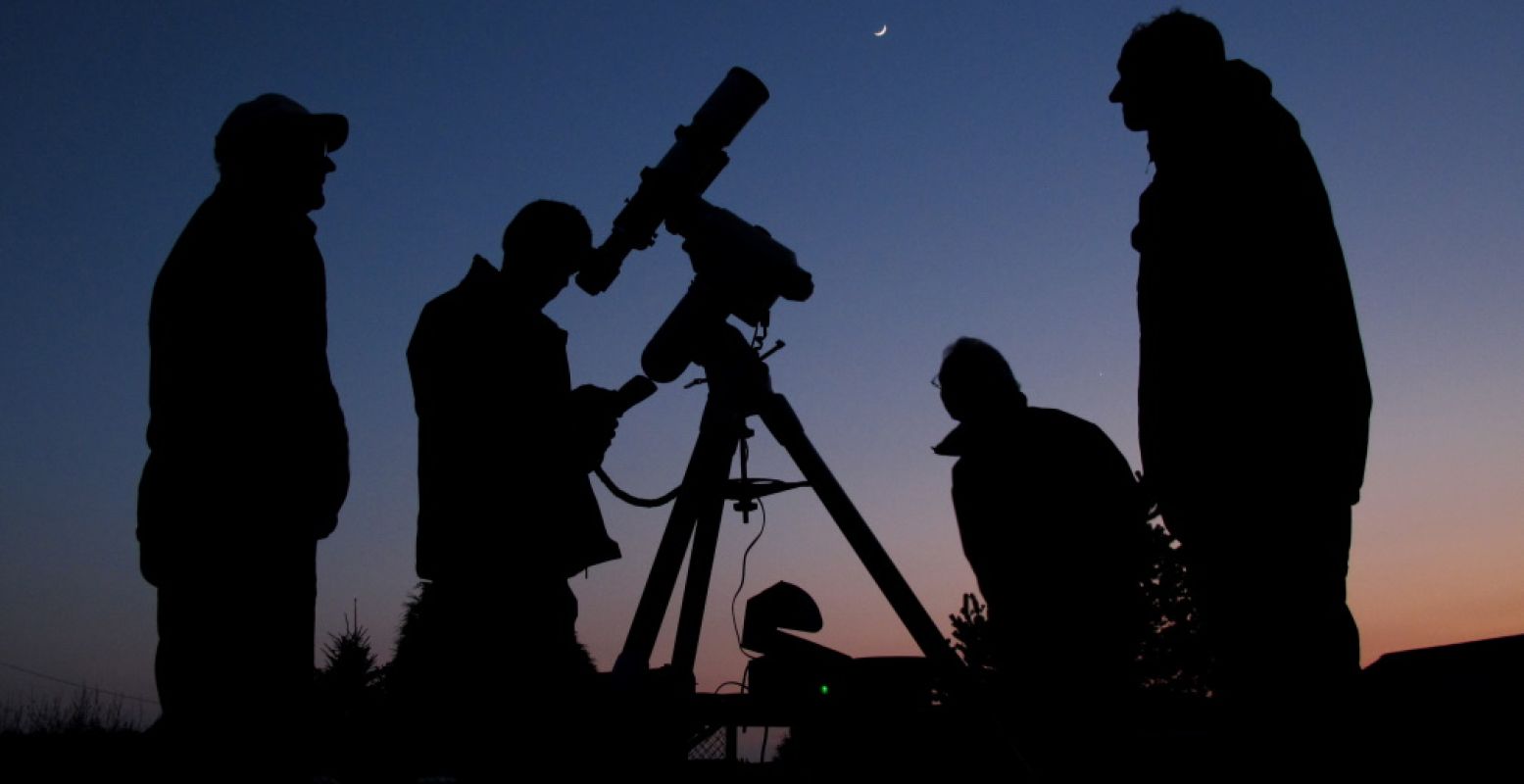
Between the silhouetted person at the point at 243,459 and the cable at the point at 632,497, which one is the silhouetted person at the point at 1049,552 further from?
the silhouetted person at the point at 243,459

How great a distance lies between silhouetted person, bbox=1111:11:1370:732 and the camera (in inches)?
73.4

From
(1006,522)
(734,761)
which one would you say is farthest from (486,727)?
(1006,522)

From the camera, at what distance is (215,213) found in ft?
7.59

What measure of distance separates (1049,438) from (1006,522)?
352 millimetres

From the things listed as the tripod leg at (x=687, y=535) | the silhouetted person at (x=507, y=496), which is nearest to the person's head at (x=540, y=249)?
the silhouetted person at (x=507, y=496)

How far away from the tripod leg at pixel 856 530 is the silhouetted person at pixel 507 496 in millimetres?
603

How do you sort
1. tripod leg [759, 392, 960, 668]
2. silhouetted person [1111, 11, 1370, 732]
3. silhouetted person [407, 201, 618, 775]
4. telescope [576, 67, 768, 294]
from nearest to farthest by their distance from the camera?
1. silhouetted person [1111, 11, 1370, 732]
2. silhouetted person [407, 201, 618, 775]
3. tripod leg [759, 392, 960, 668]
4. telescope [576, 67, 768, 294]

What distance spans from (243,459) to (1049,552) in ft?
7.79

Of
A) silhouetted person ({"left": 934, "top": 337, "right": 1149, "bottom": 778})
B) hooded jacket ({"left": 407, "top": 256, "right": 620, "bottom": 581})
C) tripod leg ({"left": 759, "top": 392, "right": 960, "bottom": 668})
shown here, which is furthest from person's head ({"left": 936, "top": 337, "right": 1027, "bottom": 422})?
hooded jacket ({"left": 407, "top": 256, "right": 620, "bottom": 581})

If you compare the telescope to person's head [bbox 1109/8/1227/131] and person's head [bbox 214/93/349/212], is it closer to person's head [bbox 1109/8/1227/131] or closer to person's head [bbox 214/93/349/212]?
person's head [bbox 214/93/349/212]

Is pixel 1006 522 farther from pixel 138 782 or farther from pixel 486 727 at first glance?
pixel 138 782

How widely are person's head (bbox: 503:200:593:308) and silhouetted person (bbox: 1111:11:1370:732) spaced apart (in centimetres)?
189

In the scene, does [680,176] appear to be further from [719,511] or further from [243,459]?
[243,459]

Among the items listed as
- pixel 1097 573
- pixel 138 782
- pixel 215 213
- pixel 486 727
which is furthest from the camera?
pixel 1097 573
